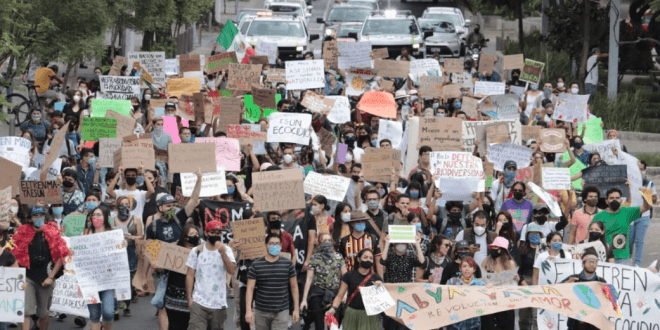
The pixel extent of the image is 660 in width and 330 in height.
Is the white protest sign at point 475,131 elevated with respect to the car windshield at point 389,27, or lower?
elevated

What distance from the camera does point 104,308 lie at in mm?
13742

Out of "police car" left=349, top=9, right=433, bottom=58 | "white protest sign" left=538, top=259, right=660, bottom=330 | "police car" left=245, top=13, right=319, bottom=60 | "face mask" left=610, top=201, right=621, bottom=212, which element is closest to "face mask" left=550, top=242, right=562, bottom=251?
"white protest sign" left=538, top=259, right=660, bottom=330

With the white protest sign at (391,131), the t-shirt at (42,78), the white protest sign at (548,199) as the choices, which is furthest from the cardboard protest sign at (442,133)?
the t-shirt at (42,78)

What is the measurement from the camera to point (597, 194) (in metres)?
15.4

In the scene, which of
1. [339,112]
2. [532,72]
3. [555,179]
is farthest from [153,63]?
[555,179]

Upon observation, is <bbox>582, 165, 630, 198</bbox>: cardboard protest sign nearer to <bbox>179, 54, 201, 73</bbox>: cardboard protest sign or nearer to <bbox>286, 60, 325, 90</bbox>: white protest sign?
<bbox>286, 60, 325, 90</bbox>: white protest sign

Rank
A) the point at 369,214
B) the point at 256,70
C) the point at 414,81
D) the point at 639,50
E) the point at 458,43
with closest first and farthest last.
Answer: the point at 369,214 → the point at 256,70 → the point at 414,81 → the point at 639,50 → the point at 458,43

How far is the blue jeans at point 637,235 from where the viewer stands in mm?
15766

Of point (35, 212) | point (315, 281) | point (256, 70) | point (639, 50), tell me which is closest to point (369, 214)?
point (315, 281)

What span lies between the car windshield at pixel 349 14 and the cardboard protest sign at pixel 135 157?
26.1 metres

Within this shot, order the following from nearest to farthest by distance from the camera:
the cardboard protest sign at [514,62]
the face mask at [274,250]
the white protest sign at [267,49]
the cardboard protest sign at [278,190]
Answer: the face mask at [274,250] < the cardboard protest sign at [278,190] < the cardboard protest sign at [514,62] < the white protest sign at [267,49]

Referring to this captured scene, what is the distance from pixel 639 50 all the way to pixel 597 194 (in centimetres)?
1634

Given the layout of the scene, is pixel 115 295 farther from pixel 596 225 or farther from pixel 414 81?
pixel 414 81

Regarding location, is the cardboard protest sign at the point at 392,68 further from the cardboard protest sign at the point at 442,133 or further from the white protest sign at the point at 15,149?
the white protest sign at the point at 15,149
